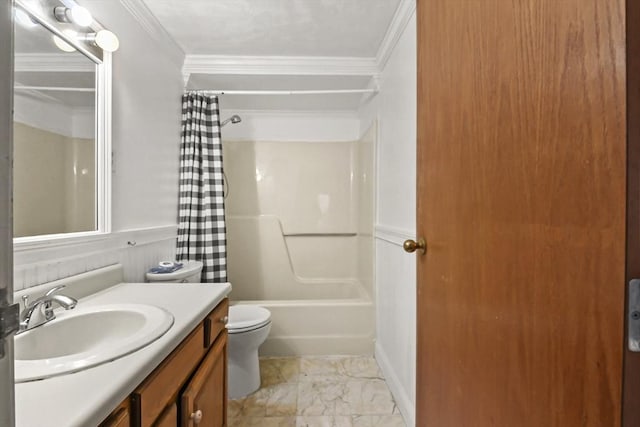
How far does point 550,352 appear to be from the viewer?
50 cm

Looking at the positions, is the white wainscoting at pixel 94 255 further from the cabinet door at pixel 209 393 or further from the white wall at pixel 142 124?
the cabinet door at pixel 209 393

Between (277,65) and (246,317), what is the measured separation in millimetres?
1745

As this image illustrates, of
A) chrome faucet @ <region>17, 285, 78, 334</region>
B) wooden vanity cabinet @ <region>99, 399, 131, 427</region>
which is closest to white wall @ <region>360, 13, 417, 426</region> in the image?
wooden vanity cabinet @ <region>99, 399, 131, 427</region>

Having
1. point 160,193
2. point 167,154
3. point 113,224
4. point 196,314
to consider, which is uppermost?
point 167,154

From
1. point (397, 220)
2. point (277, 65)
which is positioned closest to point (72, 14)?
point (277, 65)

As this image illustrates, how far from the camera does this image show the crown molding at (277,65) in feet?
7.18

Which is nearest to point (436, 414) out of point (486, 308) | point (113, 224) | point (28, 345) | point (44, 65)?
point (486, 308)

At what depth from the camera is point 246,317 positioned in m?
2.06

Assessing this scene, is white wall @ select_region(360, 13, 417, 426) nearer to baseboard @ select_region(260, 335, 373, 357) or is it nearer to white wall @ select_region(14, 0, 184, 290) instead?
baseboard @ select_region(260, 335, 373, 357)

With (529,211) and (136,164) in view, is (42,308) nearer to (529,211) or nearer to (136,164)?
(136,164)

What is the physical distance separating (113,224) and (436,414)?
59.0 inches

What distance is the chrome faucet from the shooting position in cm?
84

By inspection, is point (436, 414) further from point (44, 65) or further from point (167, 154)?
point (167, 154)

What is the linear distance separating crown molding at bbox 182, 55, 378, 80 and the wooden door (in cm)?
141
